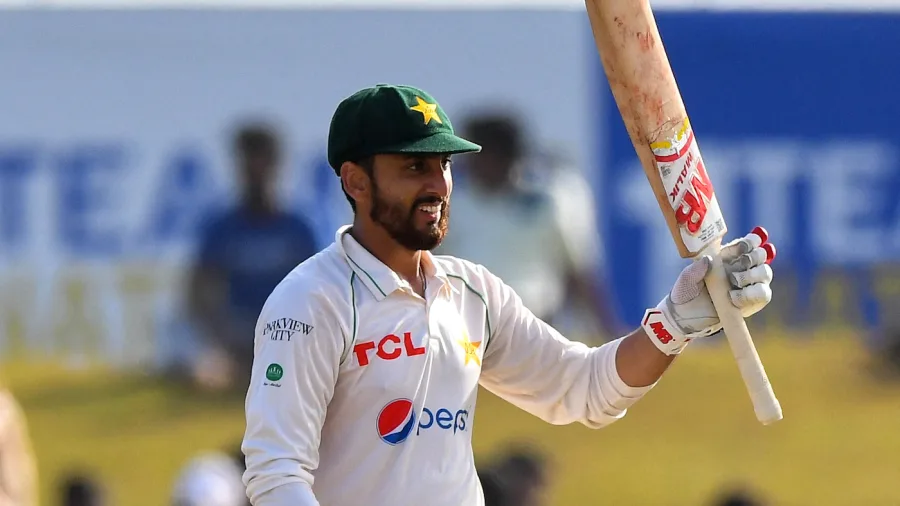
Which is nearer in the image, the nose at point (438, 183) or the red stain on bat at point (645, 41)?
the nose at point (438, 183)

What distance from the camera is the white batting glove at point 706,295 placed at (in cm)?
353

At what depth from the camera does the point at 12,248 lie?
7648mm

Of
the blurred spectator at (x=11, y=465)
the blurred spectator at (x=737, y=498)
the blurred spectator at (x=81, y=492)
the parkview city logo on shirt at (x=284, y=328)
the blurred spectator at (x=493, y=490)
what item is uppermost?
the parkview city logo on shirt at (x=284, y=328)

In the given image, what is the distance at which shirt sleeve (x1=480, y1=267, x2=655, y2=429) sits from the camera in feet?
12.3

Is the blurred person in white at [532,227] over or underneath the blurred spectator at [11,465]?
over

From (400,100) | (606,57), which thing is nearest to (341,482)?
(400,100)

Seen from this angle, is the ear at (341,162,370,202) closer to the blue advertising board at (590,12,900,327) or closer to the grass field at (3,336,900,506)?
the grass field at (3,336,900,506)

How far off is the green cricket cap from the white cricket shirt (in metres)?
0.22

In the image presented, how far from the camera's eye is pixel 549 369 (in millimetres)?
3830

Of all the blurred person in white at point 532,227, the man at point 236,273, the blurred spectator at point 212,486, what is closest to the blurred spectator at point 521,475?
the blurred person in white at point 532,227

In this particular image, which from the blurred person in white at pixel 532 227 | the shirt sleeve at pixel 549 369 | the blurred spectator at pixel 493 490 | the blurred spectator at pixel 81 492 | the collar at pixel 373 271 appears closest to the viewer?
the collar at pixel 373 271

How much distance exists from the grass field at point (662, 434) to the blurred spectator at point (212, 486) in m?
0.79

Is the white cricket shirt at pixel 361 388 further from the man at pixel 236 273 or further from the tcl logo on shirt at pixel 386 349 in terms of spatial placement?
the man at pixel 236 273

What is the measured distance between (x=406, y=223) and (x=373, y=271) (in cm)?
12
